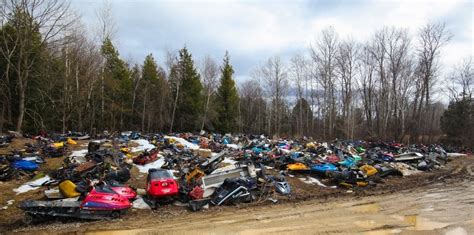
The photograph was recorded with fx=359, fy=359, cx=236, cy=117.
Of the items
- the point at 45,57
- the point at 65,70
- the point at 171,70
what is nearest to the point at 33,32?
the point at 45,57

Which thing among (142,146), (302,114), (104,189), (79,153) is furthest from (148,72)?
(104,189)

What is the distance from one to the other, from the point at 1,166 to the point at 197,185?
6.68 m

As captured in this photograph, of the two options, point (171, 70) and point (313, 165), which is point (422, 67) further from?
point (313, 165)

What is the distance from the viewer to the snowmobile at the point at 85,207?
8.48m

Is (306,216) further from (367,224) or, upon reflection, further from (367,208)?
(367,208)

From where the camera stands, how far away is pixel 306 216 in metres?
9.23

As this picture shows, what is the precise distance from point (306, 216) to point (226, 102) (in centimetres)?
4082

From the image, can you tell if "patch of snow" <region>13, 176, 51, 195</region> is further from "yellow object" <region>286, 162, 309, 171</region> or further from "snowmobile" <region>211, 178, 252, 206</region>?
"yellow object" <region>286, 162, 309, 171</region>

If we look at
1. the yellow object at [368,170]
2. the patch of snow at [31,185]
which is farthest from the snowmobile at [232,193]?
the yellow object at [368,170]

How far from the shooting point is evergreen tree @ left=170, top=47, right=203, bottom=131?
45094 millimetres

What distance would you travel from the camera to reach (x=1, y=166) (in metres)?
12.0

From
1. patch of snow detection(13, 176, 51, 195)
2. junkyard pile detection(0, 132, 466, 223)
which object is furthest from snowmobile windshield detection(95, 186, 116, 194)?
patch of snow detection(13, 176, 51, 195)

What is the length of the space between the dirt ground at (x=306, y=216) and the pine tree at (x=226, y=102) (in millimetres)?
35937

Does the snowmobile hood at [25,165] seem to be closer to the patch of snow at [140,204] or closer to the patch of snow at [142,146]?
the patch of snow at [140,204]
